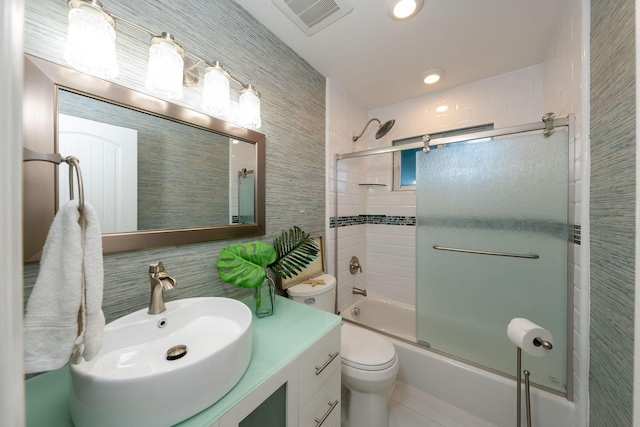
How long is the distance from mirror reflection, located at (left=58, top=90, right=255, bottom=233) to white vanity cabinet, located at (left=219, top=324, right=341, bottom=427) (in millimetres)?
722

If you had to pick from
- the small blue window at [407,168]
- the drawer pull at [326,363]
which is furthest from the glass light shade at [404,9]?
the drawer pull at [326,363]

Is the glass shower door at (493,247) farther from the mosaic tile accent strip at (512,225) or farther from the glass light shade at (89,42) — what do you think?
the glass light shade at (89,42)

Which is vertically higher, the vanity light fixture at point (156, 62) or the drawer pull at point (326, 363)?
the vanity light fixture at point (156, 62)

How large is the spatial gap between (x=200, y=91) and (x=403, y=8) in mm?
1137

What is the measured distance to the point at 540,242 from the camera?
1235 mm

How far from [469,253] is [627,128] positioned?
909 mm

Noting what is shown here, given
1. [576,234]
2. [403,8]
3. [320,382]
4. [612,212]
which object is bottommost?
[320,382]

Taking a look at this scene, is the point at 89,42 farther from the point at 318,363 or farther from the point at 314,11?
the point at 318,363

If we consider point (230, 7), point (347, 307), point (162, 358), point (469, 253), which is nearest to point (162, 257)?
point (162, 358)

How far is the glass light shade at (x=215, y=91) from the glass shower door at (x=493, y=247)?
1.32 metres

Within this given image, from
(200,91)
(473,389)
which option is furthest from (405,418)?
(200,91)

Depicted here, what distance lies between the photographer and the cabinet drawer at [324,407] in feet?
2.68

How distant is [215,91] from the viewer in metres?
0.99

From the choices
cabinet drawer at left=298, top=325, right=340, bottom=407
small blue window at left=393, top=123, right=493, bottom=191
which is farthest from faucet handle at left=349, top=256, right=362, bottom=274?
cabinet drawer at left=298, top=325, right=340, bottom=407
